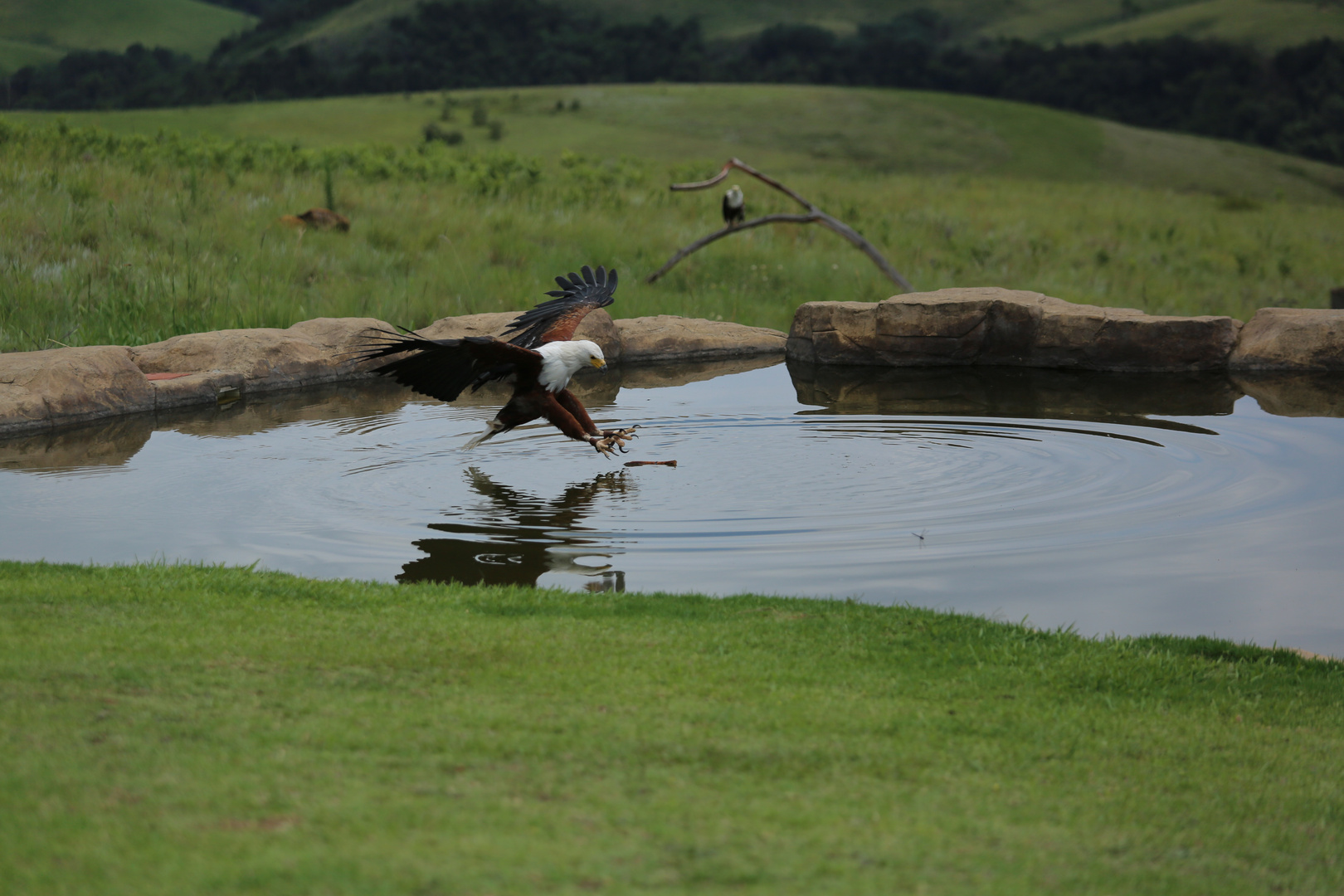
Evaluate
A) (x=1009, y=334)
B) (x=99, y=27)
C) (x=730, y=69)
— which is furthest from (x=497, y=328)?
(x=99, y=27)

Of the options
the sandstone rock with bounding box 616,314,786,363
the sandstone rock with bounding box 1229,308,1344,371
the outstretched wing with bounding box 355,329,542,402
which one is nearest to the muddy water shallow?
the outstretched wing with bounding box 355,329,542,402

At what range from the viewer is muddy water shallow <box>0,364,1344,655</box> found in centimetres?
560

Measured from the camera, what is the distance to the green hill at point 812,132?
156ft

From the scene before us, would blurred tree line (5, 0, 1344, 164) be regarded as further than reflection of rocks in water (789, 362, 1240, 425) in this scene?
Yes

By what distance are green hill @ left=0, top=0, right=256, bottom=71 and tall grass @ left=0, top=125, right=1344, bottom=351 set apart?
6694 cm

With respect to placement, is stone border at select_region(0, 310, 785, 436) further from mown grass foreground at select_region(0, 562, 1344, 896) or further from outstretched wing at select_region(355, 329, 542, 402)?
mown grass foreground at select_region(0, 562, 1344, 896)

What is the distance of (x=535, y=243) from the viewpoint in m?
16.5

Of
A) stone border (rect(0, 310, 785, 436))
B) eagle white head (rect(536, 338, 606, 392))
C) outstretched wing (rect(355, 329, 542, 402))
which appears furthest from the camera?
stone border (rect(0, 310, 785, 436))

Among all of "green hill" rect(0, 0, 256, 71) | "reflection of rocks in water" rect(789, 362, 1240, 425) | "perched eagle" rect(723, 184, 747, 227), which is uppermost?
"green hill" rect(0, 0, 256, 71)

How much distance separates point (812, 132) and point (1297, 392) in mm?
45631

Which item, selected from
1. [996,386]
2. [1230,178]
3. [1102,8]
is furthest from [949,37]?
[996,386]

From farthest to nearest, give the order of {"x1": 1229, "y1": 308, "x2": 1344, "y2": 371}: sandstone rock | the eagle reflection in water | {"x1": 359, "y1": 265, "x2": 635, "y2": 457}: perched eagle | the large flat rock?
1. {"x1": 1229, "y1": 308, "x2": 1344, "y2": 371}: sandstone rock
2. the large flat rock
3. {"x1": 359, "y1": 265, "x2": 635, "y2": 457}: perched eagle
4. the eagle reflection in water

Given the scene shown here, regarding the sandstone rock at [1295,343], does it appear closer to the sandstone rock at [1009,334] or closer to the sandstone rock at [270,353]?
the sandstone rock at [1009,334]

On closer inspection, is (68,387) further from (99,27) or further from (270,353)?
(99,27)
